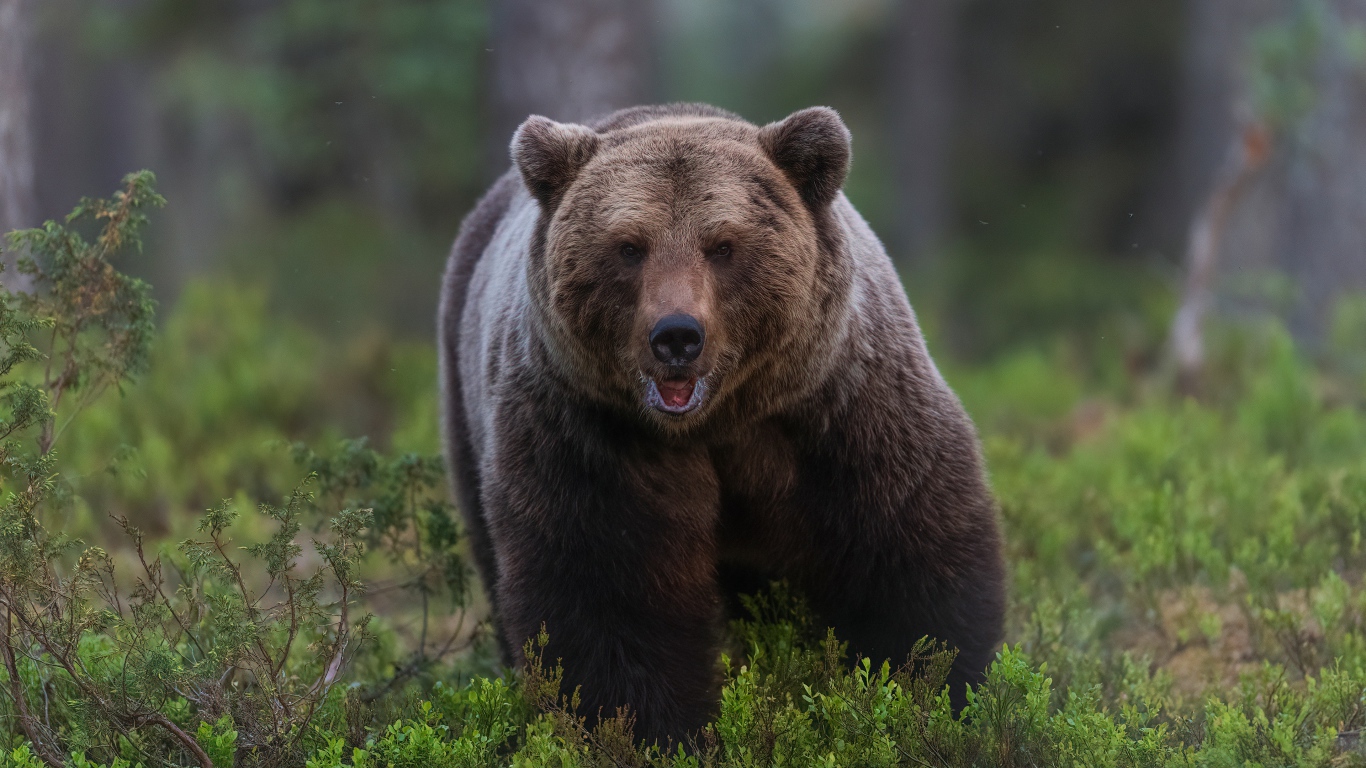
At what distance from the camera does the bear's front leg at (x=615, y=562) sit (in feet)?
14.1

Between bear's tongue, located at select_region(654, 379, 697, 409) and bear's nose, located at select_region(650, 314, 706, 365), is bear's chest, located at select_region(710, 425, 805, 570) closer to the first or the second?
bear's tongue, located at select_region(654, 379, 697, 409)

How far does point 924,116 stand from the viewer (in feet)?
62.1

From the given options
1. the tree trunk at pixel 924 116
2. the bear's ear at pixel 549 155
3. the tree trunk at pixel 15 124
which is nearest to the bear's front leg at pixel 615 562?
the bear's ear at pixel 549 155

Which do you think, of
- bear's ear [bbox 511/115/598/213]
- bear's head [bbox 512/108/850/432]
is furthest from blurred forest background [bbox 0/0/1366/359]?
bear's head [bbox 512/108/850/432]

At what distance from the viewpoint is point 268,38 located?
48.1 feet

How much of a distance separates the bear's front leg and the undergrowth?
0.35ft

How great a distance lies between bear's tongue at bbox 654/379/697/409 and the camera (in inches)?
154

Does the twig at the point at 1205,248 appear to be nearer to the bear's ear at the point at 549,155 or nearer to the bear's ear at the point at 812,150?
the bear's ear at the point at 812,150

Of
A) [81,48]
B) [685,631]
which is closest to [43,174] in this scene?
[81,48]

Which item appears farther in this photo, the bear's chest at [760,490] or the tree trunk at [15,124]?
the tree trunk at [15,124]

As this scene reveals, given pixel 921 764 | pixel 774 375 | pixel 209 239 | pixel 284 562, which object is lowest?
pixel 209 239

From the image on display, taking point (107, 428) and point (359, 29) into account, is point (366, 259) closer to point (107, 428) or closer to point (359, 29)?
point (359, 29)

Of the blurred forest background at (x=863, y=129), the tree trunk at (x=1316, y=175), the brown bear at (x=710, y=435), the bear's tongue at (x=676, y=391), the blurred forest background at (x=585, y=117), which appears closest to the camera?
the bear's tongue at (x=676, y=391)

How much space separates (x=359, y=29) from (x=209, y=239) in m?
6.69
